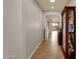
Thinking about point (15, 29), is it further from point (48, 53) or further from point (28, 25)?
point (48, 53)

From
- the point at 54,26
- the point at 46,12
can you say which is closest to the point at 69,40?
the point at 46,12

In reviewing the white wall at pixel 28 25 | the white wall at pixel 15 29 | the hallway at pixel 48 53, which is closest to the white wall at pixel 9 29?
the white wall at pixel 15 29

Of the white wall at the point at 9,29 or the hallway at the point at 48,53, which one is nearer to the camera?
the white wall at the point at 9,29

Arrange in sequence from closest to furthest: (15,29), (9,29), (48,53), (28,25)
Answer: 1. (9,29)
2. (15,29)
3. (28,25)
4. (48,53)

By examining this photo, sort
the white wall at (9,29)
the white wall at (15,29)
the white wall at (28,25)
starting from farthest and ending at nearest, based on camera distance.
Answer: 1. the white wall at (28,25)
2. the white wall at (15,29)
3. the white wall at (9,29)

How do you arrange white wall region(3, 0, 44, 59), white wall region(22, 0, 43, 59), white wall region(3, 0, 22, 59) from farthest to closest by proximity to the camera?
1. white wall region(22, 0, 43, 59)
2. white wall region(3, 0, 44, 59)
3. white wall region(3, 0, 22, 59)

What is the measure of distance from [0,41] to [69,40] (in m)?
4.00

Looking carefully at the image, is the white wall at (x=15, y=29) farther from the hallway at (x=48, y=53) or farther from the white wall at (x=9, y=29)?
the hallway at (x=48, y=53)

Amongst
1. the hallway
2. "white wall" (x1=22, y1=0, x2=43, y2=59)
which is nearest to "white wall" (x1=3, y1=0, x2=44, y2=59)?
"white wall" (x1=22, y1=0, x2=43, y2=59)

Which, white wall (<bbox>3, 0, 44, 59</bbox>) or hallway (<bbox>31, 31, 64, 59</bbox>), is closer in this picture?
white wall (<bbox>3, 0, 44, 59</bbox>)

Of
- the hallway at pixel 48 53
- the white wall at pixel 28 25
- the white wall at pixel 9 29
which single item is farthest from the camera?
the hallway at pixel 48 53

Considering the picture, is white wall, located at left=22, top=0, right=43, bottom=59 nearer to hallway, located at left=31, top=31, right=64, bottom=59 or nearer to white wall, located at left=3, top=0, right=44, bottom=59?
white wall, located at left=3, top=0, right=44, bottom=59

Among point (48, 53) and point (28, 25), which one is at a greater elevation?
point (28, 25)

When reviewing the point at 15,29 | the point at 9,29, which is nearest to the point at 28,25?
the point at 15,29
